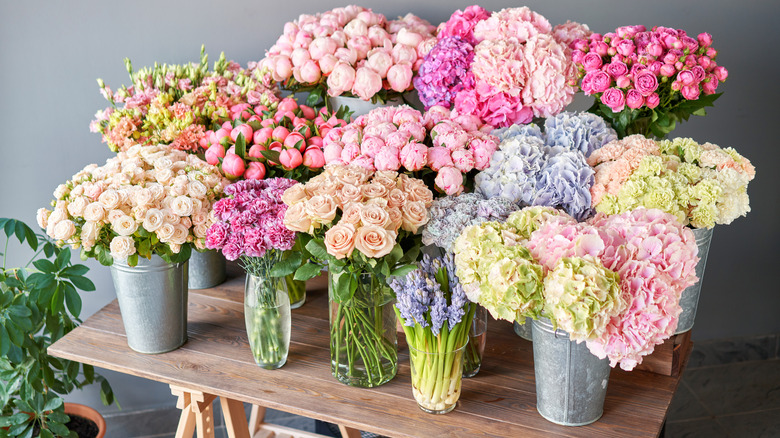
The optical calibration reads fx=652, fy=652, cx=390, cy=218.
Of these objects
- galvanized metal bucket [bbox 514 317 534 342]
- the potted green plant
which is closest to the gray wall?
the potted green plant

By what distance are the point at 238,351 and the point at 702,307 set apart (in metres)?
1.96

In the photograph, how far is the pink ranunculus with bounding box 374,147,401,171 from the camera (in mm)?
1374

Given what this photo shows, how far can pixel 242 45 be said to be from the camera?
2.15 m

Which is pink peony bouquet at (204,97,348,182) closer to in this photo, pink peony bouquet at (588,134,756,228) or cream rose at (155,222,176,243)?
cream rose at (155,222,176,243)

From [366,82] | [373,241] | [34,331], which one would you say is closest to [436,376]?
[373,241]

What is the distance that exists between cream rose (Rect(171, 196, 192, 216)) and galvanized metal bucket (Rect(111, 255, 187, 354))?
0.50ft

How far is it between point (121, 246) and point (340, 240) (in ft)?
1.62

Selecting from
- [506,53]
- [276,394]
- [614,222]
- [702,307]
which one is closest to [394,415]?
[276,394]

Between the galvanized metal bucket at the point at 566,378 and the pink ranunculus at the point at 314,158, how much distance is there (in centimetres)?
63

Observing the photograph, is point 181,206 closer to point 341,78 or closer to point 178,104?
point 178,104

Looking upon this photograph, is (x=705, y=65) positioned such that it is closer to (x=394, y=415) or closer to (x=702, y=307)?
(x=394, y=415)

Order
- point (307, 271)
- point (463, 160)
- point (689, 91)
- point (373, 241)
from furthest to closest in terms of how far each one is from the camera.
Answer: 1. point (689, 91)
2. point (463, 160)
3. point (307, 271)
4. point (373, 241)

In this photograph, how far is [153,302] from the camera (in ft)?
4.83

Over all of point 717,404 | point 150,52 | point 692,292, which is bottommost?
point 717,404
